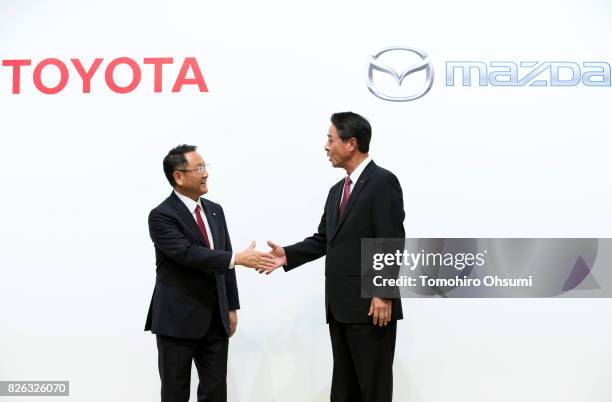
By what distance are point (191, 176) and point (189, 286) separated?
0.54 m

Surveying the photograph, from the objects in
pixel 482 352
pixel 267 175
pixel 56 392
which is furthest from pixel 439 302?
pixel 56 392

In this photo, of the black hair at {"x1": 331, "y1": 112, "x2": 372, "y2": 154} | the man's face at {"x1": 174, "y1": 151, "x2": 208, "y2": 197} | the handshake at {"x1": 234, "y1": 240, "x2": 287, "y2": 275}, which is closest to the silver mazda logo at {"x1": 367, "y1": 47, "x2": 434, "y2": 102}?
the black hair at {"x1": 331, "y1": 112, "x2": 372, "y2": 154}

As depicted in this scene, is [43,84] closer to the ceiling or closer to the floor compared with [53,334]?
closer to the ceiling

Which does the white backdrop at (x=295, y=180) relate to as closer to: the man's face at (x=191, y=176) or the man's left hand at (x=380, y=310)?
the man's face at (x=191, y=176)

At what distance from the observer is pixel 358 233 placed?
279cm

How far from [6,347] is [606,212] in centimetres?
387

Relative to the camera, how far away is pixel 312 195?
370 cm

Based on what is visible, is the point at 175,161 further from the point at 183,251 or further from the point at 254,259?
the point at 254,259

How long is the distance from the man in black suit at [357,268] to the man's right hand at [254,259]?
376mm

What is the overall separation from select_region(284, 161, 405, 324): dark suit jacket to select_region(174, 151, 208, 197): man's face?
0.71 metres

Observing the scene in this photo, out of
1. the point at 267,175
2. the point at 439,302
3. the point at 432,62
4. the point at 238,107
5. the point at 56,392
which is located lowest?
the point at 56,392

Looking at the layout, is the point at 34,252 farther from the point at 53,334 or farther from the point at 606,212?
the point at 606,212

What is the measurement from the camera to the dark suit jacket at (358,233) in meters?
2.72

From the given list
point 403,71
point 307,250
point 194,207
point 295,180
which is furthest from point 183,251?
point 403,71
